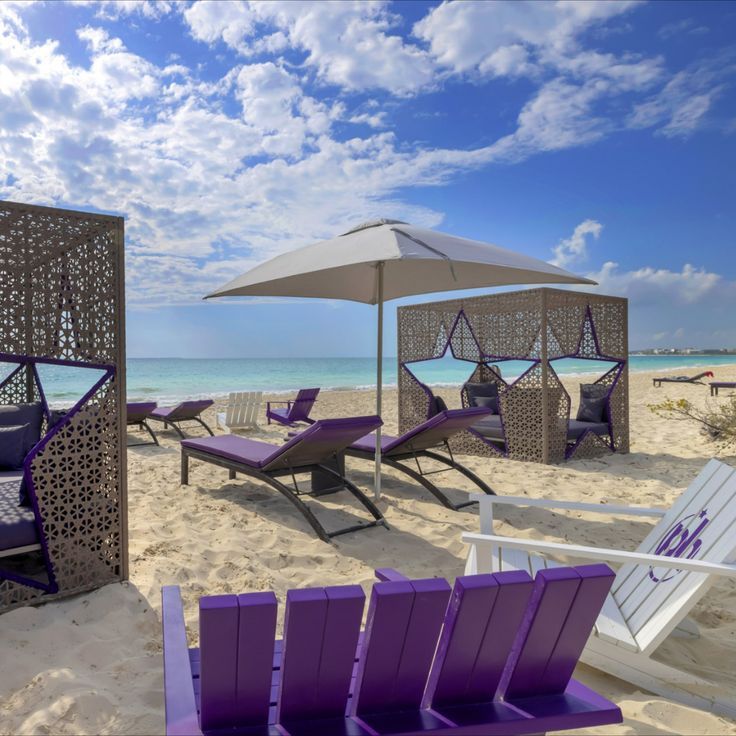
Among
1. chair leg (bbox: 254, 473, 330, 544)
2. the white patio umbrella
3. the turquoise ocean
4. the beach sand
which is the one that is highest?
the white patio umbrella

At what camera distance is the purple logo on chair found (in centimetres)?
229

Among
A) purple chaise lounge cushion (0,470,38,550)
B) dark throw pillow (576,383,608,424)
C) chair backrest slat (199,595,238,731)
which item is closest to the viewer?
chair backrest slat (199,595,238,731)

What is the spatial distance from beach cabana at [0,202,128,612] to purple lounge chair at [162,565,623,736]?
1.82 meters

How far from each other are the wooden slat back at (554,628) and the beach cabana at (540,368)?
543 cm

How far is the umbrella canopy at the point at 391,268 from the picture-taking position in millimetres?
3748

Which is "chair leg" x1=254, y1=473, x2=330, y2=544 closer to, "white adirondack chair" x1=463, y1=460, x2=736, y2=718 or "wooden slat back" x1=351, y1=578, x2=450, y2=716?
"white adirondack chair" x1=463, y1=460, x2=736, y2=718

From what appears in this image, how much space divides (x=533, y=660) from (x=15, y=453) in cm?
445

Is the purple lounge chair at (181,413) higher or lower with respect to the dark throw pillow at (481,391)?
lower

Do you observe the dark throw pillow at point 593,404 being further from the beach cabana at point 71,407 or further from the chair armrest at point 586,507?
the beach cabana at point 71,407

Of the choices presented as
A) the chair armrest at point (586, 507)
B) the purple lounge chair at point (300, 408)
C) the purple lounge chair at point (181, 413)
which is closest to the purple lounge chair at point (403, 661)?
the chair armrest at point (586, 507)

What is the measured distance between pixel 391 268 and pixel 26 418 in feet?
11.6

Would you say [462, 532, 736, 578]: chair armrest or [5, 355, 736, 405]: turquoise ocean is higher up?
[462, 532, 736, 578]: chair armrest

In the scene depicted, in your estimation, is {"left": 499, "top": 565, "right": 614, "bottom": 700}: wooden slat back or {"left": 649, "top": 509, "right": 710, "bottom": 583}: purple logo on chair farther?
{"left": 649, "top": 509, "right": 710, "bottom": 583}: purple logo on chair

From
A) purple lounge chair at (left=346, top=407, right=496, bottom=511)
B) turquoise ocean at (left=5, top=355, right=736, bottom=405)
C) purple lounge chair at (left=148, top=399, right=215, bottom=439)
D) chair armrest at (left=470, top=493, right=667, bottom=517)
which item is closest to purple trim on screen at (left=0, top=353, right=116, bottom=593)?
chair armrest at (left=470, top=493, right=667, bottom=517)
